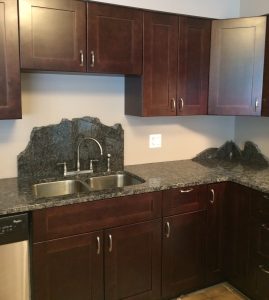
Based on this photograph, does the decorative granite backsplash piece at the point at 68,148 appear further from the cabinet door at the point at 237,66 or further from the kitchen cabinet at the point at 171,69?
the cabinet door at the point at 237,66

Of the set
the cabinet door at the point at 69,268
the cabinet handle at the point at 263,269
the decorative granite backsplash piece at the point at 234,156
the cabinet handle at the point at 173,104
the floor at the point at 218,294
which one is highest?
the cabinet handle at the point at 173,104

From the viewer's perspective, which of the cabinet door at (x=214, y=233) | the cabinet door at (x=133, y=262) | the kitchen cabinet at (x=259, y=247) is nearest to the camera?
the cabinet door at (x=133, y=262)

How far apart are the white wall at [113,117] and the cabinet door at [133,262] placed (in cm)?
79

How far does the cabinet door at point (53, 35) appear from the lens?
2.06 metres

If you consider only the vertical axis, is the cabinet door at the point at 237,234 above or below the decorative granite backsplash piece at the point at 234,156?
below

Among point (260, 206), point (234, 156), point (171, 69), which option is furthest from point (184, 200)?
point (234, 156)

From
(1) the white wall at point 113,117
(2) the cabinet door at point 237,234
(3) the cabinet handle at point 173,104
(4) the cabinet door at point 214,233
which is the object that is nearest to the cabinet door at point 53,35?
(1) the white wall at point 113,117

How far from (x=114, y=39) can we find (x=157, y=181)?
3.47 feet

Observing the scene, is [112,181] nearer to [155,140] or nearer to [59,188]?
[59,188]

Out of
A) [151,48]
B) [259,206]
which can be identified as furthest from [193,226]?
[151,48]

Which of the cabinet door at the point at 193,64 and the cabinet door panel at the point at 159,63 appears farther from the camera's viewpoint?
the cabinet door at the point at 193,64

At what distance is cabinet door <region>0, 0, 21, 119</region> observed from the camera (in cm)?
198

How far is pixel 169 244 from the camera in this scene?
7.86 ft

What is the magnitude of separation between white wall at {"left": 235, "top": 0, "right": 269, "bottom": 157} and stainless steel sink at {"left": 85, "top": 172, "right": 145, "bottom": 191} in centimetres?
126
